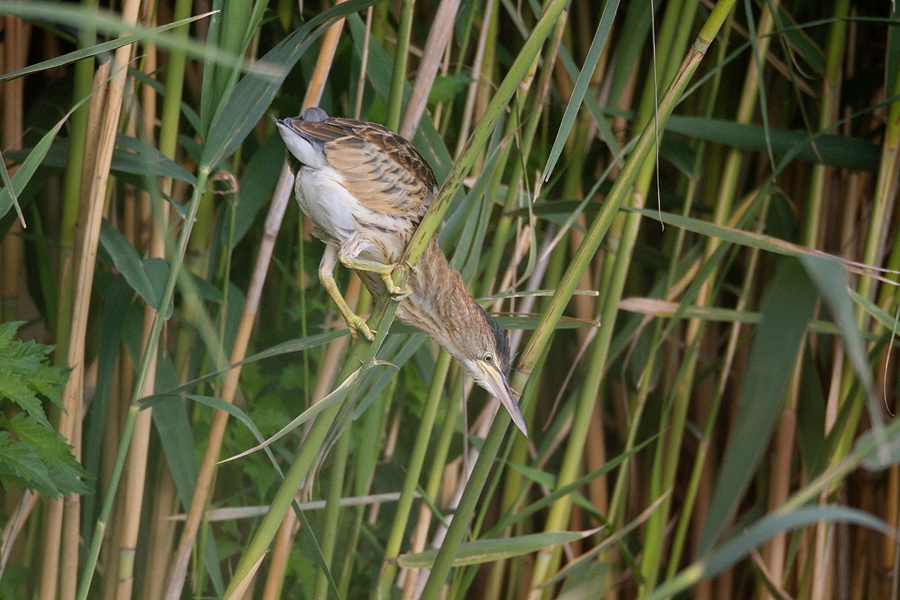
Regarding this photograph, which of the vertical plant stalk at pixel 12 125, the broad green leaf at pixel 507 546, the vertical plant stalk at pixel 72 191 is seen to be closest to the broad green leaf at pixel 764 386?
the broad green leaf at pixel 507 546

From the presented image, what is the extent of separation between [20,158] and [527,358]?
870mm

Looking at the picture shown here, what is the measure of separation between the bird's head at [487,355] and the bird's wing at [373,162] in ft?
0.70

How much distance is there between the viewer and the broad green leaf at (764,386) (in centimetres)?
59

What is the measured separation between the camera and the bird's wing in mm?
1127

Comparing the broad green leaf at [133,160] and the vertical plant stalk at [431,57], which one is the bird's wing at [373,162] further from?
the broad green leaf at [133,160]

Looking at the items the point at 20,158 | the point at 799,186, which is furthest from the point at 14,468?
the point at 799,186

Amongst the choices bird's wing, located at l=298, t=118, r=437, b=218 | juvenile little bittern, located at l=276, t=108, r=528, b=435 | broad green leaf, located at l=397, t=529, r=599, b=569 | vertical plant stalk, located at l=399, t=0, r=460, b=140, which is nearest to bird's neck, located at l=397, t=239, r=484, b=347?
juvenile little bittern, located at l=276, t=108, r=528, b=435

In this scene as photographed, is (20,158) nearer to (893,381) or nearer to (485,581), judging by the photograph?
(485,581)

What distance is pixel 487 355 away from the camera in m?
1.23

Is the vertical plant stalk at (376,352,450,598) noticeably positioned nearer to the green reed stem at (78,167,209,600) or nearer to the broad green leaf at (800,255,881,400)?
the green reed stem at (78,167,209,600)

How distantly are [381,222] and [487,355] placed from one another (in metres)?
0.27

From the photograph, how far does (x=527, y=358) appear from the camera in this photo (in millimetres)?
866

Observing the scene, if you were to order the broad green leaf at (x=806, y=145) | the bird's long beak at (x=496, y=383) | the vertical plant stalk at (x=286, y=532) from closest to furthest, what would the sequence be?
the bird's long beak at (x=496, y=383), the vertical plant stalk at (x=286, y=532), the broad green leaf at (x=806, y=145)

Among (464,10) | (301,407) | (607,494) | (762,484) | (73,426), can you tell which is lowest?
(607,494)
